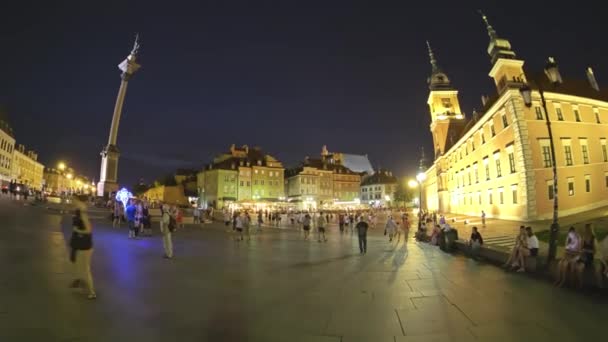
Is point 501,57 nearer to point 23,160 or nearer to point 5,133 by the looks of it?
point 5,133

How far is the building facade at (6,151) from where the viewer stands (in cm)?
6988

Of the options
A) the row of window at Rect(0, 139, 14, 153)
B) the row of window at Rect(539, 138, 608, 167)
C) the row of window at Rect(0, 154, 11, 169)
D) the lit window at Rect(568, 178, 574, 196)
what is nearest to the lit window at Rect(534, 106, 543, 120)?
the row of window at Rect(539, 138, 608, 167)

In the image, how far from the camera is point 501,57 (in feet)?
132

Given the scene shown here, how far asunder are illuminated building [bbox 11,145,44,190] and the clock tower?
88573mm

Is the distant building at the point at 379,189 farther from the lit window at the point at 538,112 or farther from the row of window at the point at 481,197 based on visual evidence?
the lit window at the point at 538,112

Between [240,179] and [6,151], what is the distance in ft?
166

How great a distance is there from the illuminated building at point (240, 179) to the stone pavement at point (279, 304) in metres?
74.7

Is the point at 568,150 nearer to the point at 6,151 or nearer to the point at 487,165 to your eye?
the point at 487,165

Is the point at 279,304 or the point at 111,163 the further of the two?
the point at 111,163

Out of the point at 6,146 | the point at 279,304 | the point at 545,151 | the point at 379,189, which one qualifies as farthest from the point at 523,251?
the point at 379,189

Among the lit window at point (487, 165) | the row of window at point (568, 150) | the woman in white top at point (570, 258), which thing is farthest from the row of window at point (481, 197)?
the woman in white top at point (570, 258)

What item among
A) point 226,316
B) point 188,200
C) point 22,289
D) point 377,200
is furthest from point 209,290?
point 377,200

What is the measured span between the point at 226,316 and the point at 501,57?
44904 mm

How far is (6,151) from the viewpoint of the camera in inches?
2886
